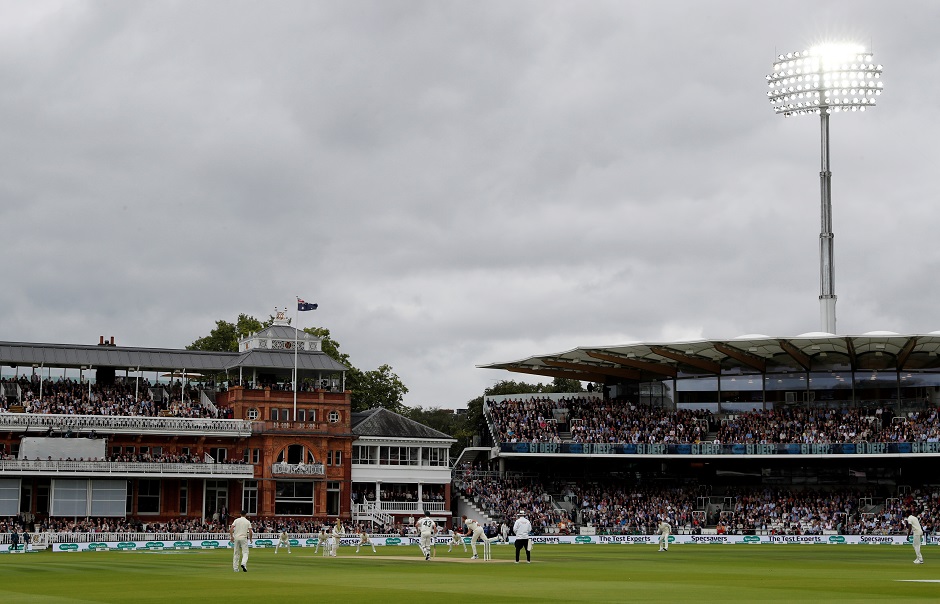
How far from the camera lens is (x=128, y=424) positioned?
72.0 m

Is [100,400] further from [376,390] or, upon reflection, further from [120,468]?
[376,390]

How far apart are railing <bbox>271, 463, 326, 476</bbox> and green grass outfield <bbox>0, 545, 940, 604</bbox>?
124 feet

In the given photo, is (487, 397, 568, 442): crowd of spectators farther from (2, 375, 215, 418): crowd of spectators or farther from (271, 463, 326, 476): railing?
(2, 375, 215, 418): crowd of spectators

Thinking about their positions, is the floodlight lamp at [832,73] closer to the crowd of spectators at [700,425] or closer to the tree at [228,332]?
the crowd of spectators at [700,425]

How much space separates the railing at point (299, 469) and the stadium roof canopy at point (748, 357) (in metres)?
14.7

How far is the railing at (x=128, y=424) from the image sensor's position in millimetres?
69312

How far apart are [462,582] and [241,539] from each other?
21.9ft

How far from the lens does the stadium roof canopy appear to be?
73562 mm

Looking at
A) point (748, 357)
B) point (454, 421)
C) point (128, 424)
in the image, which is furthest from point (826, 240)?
point (454, 421)

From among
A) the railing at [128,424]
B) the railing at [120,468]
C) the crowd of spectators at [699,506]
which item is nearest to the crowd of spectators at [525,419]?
the crowd of spectators at [699,506]

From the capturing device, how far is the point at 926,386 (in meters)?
79.4

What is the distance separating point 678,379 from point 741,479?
8.00 m

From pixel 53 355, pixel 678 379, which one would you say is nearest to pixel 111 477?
pixel 53 355

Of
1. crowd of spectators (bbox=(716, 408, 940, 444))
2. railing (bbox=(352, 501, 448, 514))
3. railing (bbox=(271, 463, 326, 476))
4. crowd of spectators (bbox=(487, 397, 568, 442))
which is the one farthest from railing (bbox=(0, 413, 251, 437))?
crowd of spectators (bbox=(716, 408, 940, 444))
